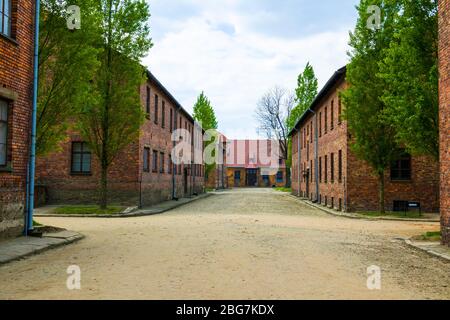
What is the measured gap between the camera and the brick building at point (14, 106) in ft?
36.8

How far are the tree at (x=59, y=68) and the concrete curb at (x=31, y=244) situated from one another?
3.05m

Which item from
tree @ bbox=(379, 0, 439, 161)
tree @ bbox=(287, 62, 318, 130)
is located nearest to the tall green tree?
tree @ bbox=(287, 62, 318, 130)

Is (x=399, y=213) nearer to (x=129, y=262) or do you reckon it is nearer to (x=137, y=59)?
(x=137, y=59)

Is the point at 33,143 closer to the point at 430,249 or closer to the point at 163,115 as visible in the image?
the point at 430,249

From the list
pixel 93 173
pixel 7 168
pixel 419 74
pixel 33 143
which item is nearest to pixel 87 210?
pixel 93 173

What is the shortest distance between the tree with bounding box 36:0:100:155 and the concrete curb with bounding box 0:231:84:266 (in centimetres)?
305

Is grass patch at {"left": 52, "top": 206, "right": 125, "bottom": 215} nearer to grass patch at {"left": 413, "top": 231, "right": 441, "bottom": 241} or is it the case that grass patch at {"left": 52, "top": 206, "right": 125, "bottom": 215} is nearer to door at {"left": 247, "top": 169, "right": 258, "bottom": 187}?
grass patch at {"left": 413, "top": 231, "right": 441, "bottom": 241}

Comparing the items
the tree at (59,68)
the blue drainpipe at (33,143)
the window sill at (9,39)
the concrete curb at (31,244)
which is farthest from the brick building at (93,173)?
the window sill at (9,39)

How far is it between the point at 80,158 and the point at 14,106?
13.6 meters

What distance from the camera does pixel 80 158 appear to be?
984 inches

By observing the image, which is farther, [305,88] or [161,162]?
[305,88]

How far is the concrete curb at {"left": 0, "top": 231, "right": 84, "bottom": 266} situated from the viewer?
9.12 meters
